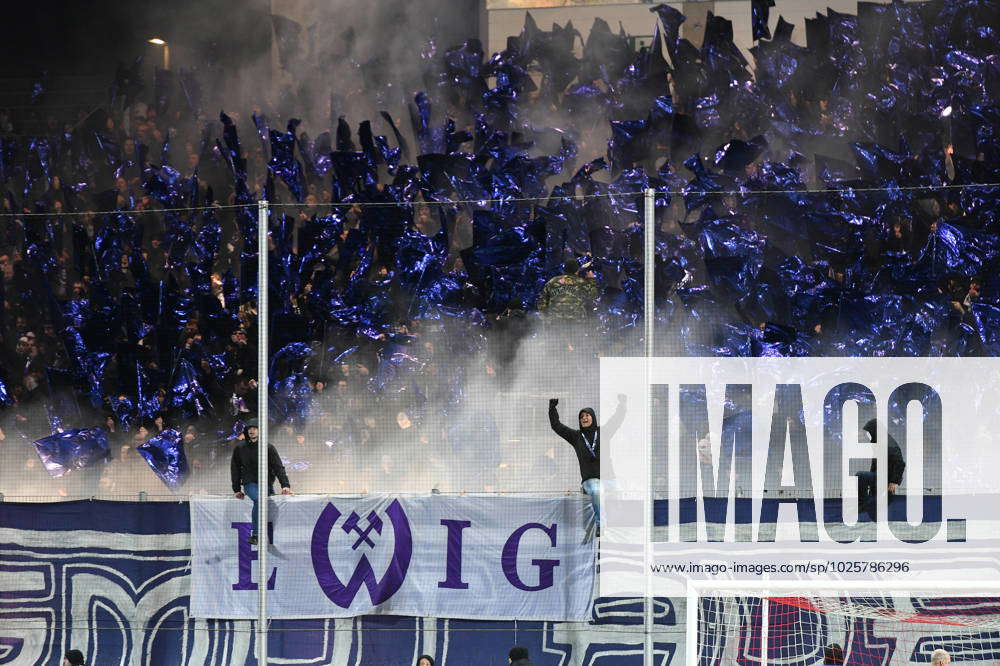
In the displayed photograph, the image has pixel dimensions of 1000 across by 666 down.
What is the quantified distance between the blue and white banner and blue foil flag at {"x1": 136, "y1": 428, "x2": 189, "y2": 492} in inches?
63.9

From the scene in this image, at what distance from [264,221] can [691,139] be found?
6651 mm

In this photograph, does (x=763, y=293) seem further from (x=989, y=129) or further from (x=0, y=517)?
(x=0, y=517)

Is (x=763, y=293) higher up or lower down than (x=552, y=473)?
higher up

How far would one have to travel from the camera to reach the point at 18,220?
1181cm

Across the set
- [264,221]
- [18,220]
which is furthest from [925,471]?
[18,220]

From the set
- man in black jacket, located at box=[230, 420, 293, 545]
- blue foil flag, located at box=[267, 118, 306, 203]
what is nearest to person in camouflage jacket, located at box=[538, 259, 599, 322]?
man in black jacket, located at box=[230, 420, 293, 545]

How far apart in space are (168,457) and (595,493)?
3586 mm

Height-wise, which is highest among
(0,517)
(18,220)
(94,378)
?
(18,220)

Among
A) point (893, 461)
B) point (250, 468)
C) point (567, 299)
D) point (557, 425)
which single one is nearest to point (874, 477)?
point (893, 461)

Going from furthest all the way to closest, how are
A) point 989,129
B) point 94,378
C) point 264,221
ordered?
point 989,129
point 94,378
point 264,221

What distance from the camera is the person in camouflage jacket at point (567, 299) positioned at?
8703 millimetres

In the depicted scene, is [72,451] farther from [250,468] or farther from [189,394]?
[250,468]

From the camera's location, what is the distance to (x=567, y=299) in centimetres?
897

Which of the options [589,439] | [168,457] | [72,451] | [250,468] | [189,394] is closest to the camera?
[589,439]
